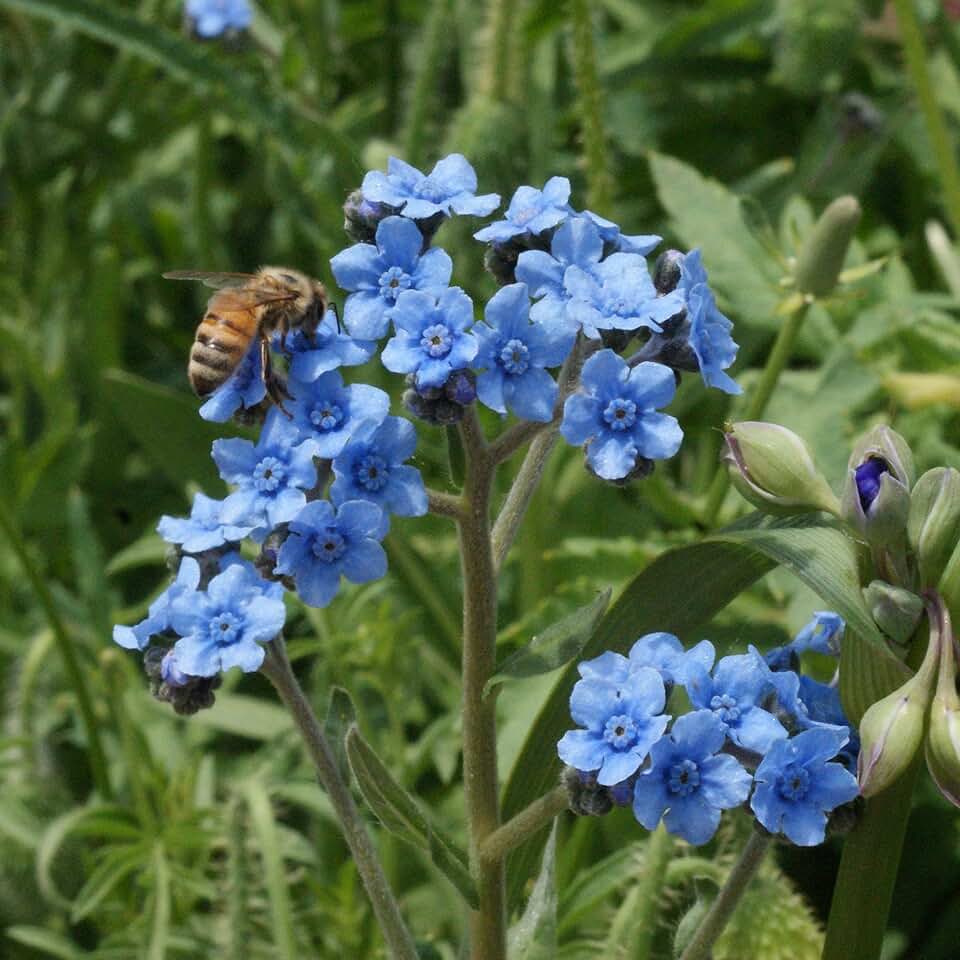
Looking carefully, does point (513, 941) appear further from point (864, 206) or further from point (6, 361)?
point (864, 206)

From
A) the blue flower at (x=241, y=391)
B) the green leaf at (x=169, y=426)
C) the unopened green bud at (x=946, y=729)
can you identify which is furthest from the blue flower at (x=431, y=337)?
the green leaf at (x=169, y=426)

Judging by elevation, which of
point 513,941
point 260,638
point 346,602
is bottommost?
point 346,602

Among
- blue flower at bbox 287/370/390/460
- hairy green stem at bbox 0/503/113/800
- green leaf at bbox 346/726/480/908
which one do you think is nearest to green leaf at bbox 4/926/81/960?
hairy green stem at bbox 0/503/113/800

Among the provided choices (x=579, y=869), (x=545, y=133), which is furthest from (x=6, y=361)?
(x=579, y=869)

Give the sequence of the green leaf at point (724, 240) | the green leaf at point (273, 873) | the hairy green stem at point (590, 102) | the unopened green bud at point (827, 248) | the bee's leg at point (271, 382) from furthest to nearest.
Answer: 1. the hairy green stem at point (590, 102)
2. the green leaf at point (724, 240)
3. the unopened green bud at point (827, 248)
4. the green leaf at point (273, 873)
5. the bee's leg at point (271, 382)

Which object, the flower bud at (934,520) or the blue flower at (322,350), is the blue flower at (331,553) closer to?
the blue flower at (322,350)

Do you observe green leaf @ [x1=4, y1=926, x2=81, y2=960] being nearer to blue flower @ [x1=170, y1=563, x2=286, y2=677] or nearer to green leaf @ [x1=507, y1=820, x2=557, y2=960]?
green leaf @ [x1=507, y1=820, x2=557, y2=960]
